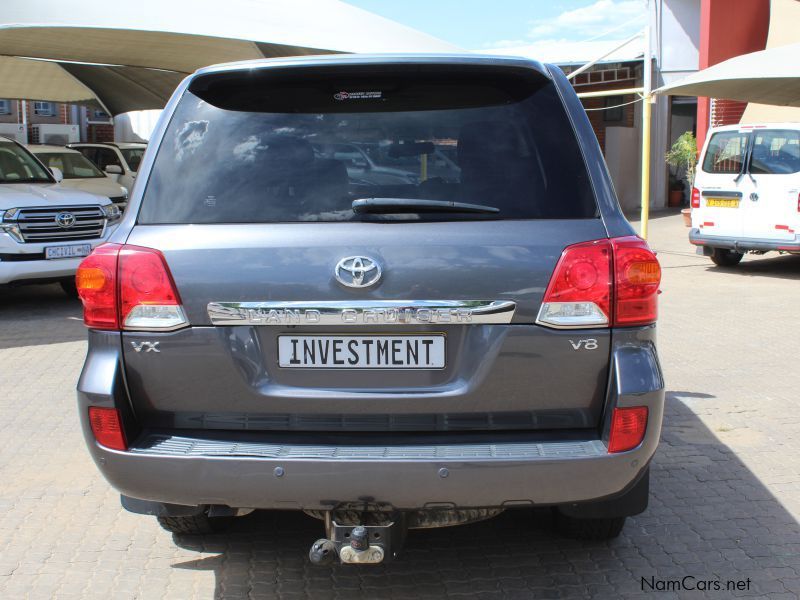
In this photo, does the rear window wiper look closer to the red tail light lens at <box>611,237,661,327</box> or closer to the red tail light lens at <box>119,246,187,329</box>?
the red tail light lens at <box>611,237,661,327</box>

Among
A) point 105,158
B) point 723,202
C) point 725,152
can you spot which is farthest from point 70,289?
point 725,152

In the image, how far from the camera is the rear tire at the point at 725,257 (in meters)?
14.0

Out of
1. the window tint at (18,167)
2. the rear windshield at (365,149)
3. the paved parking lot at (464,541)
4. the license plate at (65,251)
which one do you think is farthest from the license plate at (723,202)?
the rear windshield at (365,149)

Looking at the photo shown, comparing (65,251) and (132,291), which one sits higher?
(132,291)

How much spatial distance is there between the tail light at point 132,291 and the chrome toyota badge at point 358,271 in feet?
1.67

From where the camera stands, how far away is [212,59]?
55.4 feet

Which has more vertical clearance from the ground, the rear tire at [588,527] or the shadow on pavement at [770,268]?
the rear tire at [588,527]

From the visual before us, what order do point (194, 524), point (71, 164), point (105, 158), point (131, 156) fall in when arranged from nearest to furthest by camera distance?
point (194, 524) < point (71, 164) < point (105, 158) < point (131, 156)

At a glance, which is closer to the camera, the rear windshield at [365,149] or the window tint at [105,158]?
the rear windshield at [365,149]

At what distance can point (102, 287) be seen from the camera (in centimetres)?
306

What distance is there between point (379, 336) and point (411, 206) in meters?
0.42

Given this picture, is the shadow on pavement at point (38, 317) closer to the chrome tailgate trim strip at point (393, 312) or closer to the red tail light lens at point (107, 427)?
the red tail light lens at point (107, 427)

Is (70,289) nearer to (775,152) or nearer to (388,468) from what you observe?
(775,152)

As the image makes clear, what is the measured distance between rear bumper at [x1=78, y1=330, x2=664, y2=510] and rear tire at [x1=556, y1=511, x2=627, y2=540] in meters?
0.90
